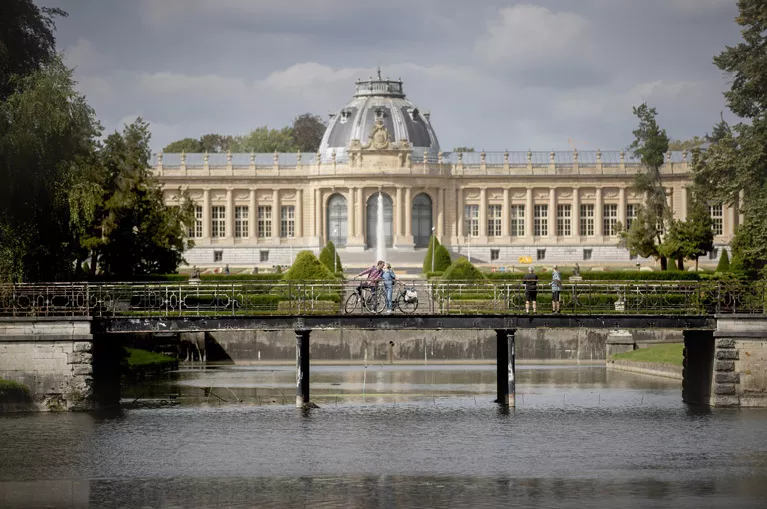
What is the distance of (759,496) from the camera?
33156 millimetres

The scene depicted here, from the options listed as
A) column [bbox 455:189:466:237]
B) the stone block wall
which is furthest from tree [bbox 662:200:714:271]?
the stone block wall

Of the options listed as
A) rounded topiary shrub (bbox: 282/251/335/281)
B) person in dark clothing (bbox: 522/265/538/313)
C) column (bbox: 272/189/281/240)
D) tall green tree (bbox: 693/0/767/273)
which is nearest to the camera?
person in dark clothing (bbox: 522/265/538/313)

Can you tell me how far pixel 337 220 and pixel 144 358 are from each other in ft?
216

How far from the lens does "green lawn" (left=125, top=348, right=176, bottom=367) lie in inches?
2370

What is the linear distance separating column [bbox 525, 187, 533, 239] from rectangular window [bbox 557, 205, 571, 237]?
7.97 feet

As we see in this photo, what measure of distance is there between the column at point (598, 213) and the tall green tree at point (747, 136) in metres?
61.4

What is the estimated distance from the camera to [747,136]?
62062 mm

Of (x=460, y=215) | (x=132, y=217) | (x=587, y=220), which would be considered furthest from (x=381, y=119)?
(x=132, y=217)

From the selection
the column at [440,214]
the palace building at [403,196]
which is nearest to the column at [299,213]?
the palace building at [403,196]

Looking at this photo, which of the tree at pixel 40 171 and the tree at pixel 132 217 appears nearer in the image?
the tree at pixel 40 171

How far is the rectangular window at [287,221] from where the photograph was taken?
427ft

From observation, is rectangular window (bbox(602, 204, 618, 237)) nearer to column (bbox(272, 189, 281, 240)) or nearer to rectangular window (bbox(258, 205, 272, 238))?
column (bbox(272, 189, 281, 240))

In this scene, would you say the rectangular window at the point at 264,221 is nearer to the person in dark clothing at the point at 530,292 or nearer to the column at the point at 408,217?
the column at the point at 408,217

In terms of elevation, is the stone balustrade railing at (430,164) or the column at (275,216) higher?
the stone balustrade railing at (430,164)
